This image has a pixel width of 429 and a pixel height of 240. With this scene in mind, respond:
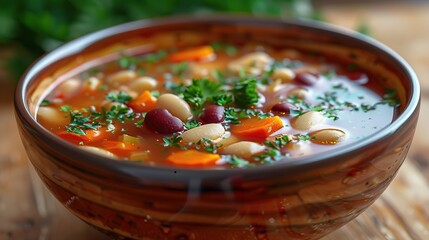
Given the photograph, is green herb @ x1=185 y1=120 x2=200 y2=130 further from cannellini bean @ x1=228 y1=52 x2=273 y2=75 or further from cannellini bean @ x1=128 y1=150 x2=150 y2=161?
cannellini bean @ x1=228 y1=52 x2=273 y2=75

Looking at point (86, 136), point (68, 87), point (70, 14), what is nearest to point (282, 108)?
point (86, 136)

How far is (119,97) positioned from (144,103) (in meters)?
0.09

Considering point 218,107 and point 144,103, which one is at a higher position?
point 144,103

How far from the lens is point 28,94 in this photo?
1694 mm

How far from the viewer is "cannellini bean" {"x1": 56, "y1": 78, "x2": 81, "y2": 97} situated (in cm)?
185

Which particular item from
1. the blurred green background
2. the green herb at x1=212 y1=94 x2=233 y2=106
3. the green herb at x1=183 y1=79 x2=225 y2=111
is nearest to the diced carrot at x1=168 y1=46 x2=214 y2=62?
the green herb at x1=183 y1=79 x2=225 y2=111

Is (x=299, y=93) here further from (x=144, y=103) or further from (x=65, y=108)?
(x=65, y=108)

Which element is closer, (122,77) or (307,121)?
(307,121)

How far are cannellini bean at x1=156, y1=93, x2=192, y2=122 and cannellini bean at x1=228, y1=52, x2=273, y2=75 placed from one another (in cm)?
37

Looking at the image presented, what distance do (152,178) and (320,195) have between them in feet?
1.03

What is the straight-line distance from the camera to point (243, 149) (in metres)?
1.41

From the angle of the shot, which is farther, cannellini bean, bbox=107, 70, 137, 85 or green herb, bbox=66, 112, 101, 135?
cannellini bean, bbox=107, 70, 137, 85

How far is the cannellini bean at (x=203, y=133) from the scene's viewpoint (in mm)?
1475

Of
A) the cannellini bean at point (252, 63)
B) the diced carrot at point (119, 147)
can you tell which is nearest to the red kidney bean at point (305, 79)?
the cannellini bean at point (252, 63)
